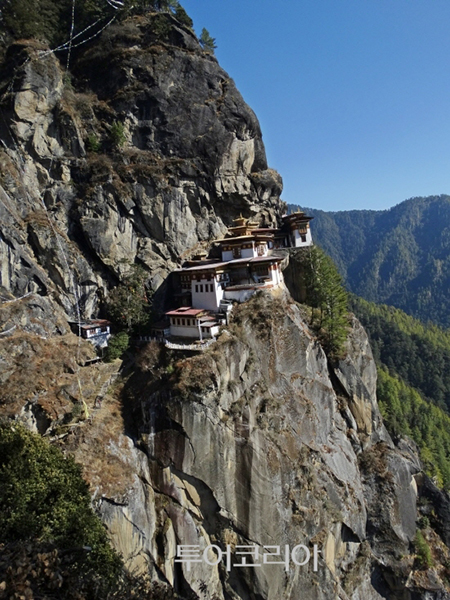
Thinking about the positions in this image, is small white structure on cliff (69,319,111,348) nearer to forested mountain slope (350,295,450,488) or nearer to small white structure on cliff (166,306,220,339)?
small white structure on cliff (166,306,220,339)

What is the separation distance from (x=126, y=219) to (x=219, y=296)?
12617 mm

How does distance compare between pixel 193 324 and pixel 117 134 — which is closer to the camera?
pixel 193 324

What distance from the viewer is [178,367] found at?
24016mm

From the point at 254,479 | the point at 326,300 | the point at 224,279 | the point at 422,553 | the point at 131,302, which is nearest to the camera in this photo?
the point at 254,479

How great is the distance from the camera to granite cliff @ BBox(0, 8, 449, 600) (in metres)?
21.9

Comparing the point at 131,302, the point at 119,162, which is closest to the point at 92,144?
the point at 119,162

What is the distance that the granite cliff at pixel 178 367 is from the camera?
21891 millimetres

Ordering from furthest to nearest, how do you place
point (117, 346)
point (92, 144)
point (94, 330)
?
point (92, 144) < point (94, 330) < point (117, 346)

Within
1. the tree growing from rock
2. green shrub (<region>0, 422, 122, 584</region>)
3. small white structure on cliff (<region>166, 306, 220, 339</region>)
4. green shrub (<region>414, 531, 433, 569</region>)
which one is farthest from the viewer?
the tree growing from rock

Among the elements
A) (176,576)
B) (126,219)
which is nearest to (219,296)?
(126,219)

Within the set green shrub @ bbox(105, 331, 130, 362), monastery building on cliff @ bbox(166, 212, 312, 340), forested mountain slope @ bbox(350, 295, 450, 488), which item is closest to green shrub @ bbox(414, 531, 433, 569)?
forested mountain slope @ bbox(350, 295, 450, 488)

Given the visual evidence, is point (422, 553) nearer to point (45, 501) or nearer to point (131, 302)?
point (45, 501)

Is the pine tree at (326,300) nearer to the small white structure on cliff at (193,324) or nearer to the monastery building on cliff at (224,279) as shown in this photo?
the monastery building on cliff at (224,279)

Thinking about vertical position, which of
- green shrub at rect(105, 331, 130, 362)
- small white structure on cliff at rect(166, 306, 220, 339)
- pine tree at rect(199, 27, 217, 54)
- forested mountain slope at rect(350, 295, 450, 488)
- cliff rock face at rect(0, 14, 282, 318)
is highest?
pine tree at rect(199, 27, 217, 54)
